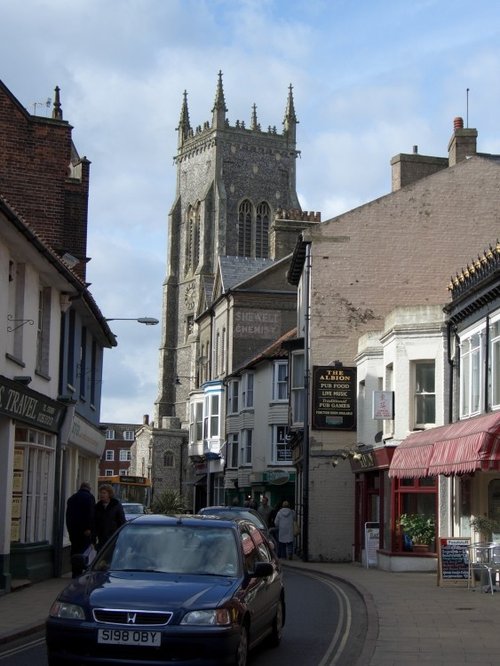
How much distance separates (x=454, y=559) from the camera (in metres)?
21.7

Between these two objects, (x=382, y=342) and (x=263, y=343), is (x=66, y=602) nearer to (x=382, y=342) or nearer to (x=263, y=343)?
(x=382, y=342)

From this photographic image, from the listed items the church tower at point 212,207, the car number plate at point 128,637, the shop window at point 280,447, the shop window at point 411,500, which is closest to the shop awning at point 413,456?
the shop window at point 411,500

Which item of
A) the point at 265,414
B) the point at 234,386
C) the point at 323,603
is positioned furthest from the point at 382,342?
the point at 234,386

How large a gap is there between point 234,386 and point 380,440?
2543 centimetres

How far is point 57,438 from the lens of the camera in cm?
2388

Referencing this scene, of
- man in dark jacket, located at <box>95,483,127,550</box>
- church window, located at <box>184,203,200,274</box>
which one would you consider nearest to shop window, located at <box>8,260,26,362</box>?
man in dark jacket, located at <box>95,483,127,550</box>

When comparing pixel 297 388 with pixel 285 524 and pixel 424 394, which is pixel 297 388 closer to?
pixel 285 524

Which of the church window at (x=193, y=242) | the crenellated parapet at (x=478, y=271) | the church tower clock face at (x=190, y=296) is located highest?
the church window at (x=193, y=242)

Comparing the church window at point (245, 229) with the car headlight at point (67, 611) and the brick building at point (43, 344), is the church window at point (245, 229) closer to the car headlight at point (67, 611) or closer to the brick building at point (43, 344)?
the brick building at point (43, 344)

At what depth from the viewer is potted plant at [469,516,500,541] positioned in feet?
73.7

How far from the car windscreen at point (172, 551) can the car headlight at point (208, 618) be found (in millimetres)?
1158

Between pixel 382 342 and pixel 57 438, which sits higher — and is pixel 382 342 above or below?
above

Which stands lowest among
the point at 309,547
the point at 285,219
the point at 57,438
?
the point at 309,547

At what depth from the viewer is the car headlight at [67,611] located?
9.99 m
